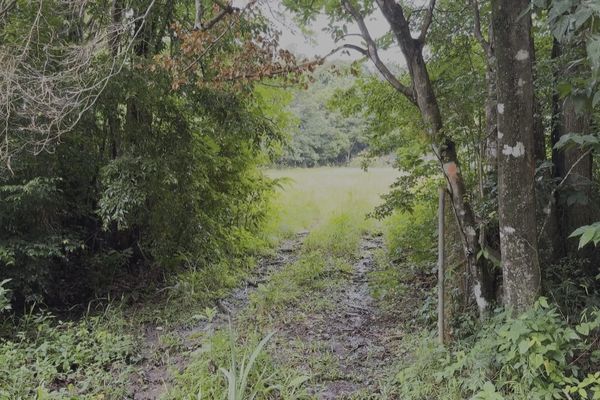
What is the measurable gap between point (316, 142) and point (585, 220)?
31.4 m

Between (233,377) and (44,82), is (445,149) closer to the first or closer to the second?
(233,377)

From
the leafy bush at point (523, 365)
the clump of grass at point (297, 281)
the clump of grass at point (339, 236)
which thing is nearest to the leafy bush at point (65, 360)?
the clump of grass at point (297, 281)

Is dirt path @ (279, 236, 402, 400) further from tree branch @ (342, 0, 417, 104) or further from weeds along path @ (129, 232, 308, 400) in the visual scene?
tree branch @ (342, 0, 417, 104)

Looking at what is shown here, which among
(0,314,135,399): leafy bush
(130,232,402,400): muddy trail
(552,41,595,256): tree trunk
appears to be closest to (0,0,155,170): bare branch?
(0,314,135,399): leafy bush

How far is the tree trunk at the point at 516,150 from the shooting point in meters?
2.91

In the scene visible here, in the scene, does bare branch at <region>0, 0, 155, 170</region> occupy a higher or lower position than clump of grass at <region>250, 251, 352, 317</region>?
higher

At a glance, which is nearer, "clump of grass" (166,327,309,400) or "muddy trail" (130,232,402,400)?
"clump of grass" (166,327,309,400)

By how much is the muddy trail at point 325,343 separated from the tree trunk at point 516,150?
135cm

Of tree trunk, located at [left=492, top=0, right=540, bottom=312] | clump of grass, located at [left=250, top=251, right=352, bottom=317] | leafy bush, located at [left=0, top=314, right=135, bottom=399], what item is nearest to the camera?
tree trunk, located at [left=492, top=0, right=540, bottom=312]

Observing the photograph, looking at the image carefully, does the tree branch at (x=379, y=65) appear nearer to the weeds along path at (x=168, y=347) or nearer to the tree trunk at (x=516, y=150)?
the tree trunk at (x=516, y=150)

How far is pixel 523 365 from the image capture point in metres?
2.69

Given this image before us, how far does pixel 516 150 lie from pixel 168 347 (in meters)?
3.58

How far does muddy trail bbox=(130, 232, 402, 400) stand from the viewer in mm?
3494

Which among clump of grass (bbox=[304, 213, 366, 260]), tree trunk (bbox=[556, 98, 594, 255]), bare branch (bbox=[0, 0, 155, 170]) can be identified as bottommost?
clump of grass (bbox=[304, 213, 366, 260])
